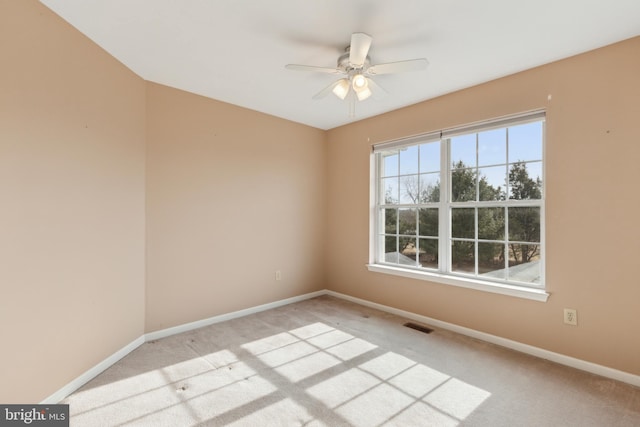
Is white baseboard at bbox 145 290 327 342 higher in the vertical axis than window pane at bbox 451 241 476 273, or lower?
lower

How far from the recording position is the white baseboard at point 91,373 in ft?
6.34

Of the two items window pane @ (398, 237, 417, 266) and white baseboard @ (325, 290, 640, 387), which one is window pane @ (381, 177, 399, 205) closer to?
window pane @ (398, 237, 417, 266)

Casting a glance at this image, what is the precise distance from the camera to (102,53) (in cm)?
230

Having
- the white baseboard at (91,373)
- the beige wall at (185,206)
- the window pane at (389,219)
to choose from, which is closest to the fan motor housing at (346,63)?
the beige wall at (185,206)

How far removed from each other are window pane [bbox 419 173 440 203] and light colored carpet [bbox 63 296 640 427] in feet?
4.90

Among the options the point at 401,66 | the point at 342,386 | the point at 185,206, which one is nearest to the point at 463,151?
the point at 401,66

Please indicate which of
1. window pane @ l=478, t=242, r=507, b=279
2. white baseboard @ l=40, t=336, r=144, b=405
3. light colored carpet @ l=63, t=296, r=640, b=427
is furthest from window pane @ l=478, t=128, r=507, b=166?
white baseboard @ l=40, t=336, r=144, b=405

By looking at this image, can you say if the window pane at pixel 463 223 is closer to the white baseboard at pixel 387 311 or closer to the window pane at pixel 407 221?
the window pane at pixel 407 221

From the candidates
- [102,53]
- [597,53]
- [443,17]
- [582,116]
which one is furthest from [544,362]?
[102,53]

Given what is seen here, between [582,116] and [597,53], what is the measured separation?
0.47 m

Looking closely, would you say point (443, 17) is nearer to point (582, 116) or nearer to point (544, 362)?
point (582, 116)

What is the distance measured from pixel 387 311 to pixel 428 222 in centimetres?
122

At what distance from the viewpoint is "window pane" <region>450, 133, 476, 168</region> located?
10.2 ft

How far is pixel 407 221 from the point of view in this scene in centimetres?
371
